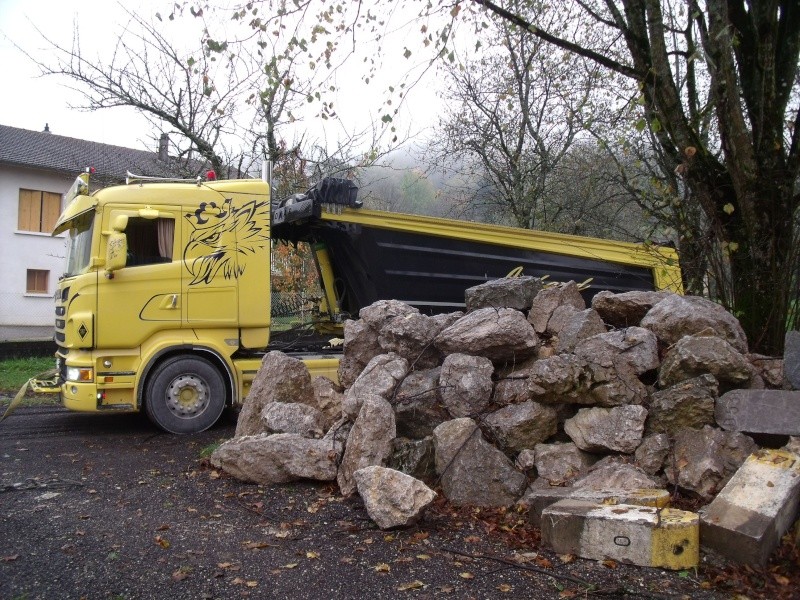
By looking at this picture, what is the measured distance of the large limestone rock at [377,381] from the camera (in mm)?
5684

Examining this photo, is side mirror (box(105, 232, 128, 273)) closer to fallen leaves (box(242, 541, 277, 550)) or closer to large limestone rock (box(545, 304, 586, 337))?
fallen leaves (box(242, 541, 277, 550))

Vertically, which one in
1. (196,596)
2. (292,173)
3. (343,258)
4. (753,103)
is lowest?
(196,596)

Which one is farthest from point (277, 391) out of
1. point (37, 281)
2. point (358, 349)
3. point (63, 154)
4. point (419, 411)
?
point (63, 154)

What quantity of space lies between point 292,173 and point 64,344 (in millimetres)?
8906

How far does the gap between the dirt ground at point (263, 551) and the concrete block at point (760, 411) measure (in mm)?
1006

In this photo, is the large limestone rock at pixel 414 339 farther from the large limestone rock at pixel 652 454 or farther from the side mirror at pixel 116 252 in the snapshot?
the side mirror at pixel 116 252

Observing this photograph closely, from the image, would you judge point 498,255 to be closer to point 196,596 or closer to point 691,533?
point 691,533

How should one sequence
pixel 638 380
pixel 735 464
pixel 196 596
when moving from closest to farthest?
pixel 196 596 < pixel 735 464 < pixel 638 380

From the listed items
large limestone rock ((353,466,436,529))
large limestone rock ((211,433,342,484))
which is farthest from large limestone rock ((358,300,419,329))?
large limestone rock ((353,466,436,529))

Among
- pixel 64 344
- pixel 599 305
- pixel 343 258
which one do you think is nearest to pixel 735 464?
pixel 599 305

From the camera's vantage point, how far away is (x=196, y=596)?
3574 mm

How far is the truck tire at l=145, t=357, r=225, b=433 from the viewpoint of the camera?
25.8 ft

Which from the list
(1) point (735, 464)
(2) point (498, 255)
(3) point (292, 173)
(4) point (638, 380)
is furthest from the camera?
(3) point (292, 173)

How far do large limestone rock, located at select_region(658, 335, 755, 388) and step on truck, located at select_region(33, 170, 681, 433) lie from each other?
239 cm
